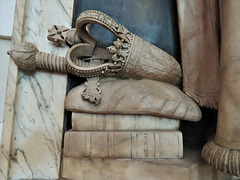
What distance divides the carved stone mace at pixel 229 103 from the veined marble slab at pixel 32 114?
2.25 feet

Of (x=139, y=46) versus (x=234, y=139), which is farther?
(x=139, y=46)

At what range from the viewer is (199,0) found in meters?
0.89

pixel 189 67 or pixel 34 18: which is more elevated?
pixel 34 18

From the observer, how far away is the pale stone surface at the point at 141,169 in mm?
673

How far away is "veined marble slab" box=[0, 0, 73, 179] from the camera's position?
2.69 ft

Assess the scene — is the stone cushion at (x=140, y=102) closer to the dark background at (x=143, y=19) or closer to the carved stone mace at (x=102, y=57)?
the carved stone mace at (x=102, y=57)

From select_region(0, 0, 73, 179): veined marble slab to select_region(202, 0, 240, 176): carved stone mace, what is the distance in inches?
27.0

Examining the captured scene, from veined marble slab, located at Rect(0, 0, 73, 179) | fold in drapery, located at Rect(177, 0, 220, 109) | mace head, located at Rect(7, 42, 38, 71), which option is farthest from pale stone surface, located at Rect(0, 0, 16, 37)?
fold in drapery, located at Rect(177, 0, 220, 109)

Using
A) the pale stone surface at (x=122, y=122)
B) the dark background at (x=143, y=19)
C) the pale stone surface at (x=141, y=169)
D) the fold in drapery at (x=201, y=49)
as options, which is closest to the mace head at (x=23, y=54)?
the dark background at (x=143, y=19)

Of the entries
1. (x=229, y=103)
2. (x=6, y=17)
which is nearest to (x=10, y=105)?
(x=6, y=17)

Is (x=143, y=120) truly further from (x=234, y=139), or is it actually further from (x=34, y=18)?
(x=34, y=18)

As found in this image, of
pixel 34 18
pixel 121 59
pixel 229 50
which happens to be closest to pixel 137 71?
pixel 121 59

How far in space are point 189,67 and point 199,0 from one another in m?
0.35

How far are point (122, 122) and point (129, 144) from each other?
0.10m
